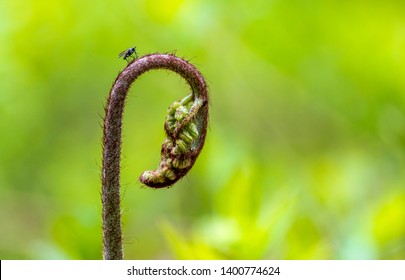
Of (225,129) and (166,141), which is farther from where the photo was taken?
(225,129)

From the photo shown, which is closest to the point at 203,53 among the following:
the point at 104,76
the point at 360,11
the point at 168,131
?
the point at 104,76

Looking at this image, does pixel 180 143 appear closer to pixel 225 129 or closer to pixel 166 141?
Result: pixel 166 141

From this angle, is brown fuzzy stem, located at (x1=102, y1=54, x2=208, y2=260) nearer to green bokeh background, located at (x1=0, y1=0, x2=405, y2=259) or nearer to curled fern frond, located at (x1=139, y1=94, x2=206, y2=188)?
curled fern frond, located at (x1=139, y1=94, x2=206, y2=188)

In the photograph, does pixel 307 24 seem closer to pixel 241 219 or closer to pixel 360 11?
pixel 360 11

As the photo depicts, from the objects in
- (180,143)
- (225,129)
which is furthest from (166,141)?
(225,129)

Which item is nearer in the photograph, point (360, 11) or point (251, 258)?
point (251, 258)

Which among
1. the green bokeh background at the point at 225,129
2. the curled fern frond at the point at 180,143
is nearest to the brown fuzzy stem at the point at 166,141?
the curled fern frond at the point at 180,143

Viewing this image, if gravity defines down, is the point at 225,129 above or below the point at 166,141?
above

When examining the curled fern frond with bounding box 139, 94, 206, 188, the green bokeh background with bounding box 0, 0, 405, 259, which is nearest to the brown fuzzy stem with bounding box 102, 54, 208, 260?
the curled fern frond with bounding box 139, 94, 206, 188
